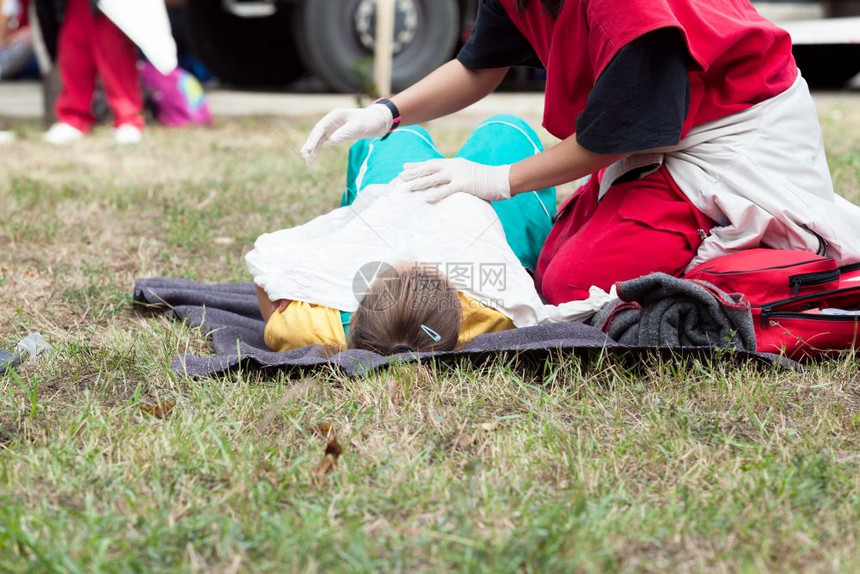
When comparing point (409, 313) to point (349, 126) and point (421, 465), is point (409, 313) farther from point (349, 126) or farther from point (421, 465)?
point (349, 126)

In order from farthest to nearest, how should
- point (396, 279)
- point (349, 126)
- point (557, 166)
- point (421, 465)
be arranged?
point (349, 126), point (557, 166), point (396, 279), point (421, 465)

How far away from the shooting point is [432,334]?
189 cm

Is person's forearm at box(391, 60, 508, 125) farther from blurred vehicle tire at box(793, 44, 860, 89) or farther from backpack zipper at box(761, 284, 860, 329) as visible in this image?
blurred vehicle tire at box(793, 44, 860, 89)

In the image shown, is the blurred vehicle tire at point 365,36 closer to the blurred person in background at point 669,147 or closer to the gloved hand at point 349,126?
the gloved hand at point 349,126

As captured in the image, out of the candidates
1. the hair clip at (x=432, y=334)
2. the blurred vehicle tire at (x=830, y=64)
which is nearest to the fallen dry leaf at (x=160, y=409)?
the hair clip at (x=432, y=334)

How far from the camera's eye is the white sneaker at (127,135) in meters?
4.80

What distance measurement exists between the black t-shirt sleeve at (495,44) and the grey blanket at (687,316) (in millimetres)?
763

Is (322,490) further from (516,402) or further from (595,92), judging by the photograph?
(595,92)

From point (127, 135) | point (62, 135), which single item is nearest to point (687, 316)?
point (127, 135)

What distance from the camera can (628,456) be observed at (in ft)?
5.06

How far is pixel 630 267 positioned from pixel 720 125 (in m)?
0.36

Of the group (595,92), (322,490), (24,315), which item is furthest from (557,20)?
(24,315)

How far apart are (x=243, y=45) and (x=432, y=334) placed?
19.3 ft

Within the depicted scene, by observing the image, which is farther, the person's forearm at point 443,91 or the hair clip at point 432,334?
the person's forearm at point 443,91
